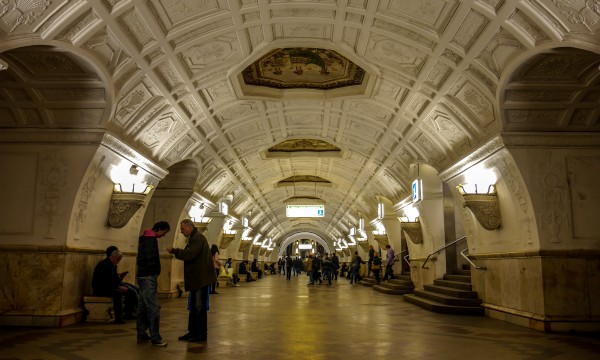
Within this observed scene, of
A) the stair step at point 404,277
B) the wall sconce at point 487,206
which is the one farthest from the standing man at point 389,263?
the wall sconce at point 487,206

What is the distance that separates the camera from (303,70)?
1201 centimetres

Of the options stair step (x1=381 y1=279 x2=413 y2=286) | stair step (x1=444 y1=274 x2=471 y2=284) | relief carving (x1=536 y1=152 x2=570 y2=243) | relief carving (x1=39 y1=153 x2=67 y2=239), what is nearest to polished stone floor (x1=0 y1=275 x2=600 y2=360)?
relief carving (x1=536 y1=152 x2=570 y2=243)

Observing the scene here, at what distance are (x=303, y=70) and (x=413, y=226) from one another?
6933mm

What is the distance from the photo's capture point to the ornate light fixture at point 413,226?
1620cm

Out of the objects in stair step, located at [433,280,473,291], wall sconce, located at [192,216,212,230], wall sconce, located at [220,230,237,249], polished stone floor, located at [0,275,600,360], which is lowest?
polished stone floor, located at [0,275,600,360]

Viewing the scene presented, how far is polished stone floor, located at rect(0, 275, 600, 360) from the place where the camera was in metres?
5.99

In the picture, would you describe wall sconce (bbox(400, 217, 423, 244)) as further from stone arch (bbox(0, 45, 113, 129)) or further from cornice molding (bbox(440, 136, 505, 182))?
stone arch (bbox(0, 45, 113, 129))

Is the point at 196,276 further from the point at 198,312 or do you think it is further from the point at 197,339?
the point at 197,339

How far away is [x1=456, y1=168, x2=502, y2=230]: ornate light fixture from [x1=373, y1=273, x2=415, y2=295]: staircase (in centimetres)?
795

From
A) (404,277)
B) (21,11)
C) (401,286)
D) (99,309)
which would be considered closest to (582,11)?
(21,11)

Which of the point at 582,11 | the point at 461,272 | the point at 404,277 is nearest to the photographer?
the point at 582,11

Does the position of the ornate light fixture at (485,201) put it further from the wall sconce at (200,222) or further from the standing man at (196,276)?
the wall sconce at (200,222)

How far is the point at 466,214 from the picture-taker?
11.8 metres

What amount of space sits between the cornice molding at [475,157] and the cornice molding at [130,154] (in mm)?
7024
